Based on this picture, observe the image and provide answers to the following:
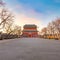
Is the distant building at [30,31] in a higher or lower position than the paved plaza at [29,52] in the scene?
higher

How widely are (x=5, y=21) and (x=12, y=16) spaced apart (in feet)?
11.4

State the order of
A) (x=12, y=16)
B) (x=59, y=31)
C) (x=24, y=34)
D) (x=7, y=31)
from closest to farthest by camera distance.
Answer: (x=12, y=16) < (x=59, y=31) < (x=7, y=31) < (x=24, y=34)

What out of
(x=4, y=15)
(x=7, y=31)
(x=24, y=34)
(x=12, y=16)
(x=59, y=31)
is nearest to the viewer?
(x=4, y=15)

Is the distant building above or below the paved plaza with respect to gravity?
above

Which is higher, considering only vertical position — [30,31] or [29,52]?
[30,31]

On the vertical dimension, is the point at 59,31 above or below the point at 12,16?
below

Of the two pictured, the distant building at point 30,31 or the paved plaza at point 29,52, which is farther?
the distant building at point 30,31

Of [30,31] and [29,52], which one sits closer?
[29,52]

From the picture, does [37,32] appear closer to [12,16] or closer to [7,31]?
[7,31]

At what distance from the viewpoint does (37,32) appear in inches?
6393

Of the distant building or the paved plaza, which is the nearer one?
the paved plaza

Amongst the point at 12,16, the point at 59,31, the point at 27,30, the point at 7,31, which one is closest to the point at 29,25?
the point at 27,30

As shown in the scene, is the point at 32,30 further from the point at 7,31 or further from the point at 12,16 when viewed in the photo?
the point at 12,16

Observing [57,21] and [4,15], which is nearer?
[4,15]
